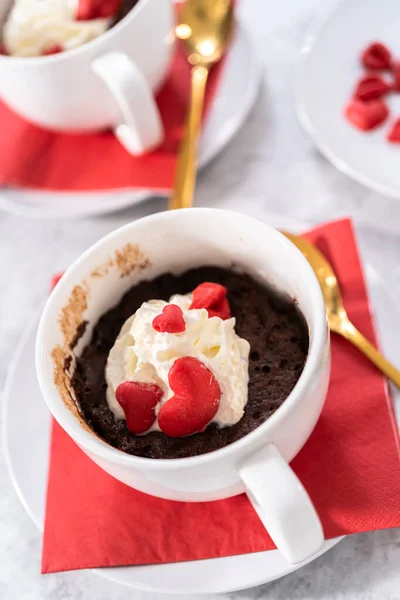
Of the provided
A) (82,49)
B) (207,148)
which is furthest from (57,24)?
(207,148)

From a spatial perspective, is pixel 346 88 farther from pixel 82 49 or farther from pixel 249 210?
pixel 82 49

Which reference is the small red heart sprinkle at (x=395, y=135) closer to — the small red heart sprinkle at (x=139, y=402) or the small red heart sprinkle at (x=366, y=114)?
the small red heart sprinkle at (x=366, y=114)

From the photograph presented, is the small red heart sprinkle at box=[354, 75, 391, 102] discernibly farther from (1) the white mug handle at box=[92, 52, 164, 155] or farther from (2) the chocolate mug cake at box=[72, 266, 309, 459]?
(2) the chocolate mug cake at box=[72, 266, 309, 459]

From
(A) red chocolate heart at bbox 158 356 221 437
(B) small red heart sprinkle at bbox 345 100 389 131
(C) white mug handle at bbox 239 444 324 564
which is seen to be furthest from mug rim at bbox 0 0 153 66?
(C) white mug handle at bbox 239 444 324 564

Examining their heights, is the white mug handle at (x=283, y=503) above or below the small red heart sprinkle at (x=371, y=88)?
below

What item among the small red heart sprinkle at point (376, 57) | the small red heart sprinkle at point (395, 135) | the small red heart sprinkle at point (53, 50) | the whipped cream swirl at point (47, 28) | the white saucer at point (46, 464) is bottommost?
the white saucer at point (46, 464)

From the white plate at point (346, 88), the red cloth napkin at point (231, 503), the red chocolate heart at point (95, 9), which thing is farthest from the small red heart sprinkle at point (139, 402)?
the red chocolate heart at point (95, 9)
